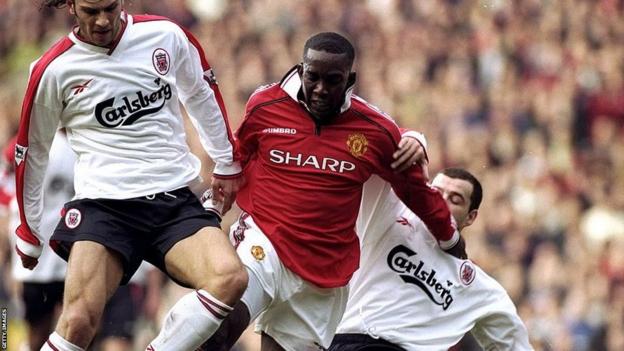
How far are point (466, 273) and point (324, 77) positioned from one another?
1.63m

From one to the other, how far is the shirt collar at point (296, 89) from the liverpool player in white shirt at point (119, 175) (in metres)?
0.59

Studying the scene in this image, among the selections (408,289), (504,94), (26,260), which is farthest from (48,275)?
(504,94)

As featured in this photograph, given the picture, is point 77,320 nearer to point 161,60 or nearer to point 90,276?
point 90,276

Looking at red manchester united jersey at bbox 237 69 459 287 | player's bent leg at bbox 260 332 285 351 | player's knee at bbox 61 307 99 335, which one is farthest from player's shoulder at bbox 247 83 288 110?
player's knee at bbox 61 307 99 335

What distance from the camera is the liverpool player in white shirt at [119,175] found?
26.6ft

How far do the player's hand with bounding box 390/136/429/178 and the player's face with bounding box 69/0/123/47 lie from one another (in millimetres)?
1594

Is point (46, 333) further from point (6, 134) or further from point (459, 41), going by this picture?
point (459, 41)

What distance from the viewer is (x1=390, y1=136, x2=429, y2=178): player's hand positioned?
859cm

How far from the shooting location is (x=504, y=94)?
716 inches

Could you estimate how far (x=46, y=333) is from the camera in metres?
11.7

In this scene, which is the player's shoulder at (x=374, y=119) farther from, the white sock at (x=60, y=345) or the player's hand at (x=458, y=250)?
the white sock at (x=60, y=345)

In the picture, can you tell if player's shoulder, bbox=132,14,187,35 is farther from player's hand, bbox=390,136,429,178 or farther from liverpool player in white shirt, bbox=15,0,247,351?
player's hand, bbox=390,136,429,178

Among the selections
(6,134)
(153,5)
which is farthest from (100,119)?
(153,5)

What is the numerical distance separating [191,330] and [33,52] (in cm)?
1048
